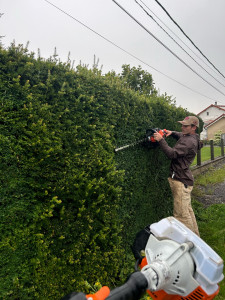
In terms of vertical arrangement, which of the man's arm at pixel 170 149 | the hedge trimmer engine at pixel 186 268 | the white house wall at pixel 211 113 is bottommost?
the hedge trimmer engine at pixel 186 268

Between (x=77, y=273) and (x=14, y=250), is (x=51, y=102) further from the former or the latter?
(x=77, y=273)

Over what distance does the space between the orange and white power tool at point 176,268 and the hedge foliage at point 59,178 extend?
4.52ft

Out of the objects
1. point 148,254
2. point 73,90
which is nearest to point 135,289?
point 148,254

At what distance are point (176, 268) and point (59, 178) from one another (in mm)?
1712

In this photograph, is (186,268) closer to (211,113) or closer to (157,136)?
(157,136)

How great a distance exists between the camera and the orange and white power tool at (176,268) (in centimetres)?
94

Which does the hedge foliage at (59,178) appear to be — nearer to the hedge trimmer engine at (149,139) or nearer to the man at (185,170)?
the hedge trimmer engine at (149,139)

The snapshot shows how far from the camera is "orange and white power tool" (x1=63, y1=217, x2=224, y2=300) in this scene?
94 cm

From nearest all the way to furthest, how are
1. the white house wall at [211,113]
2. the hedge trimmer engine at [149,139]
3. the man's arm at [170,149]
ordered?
1. the man's arm at [170,149]
2. the hedge trimmer engine at [149,139]
3. the white house wall at [211,113]

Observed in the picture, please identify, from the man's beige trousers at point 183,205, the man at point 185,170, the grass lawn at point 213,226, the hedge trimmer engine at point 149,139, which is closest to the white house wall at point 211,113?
the grass lawn at point 213,226

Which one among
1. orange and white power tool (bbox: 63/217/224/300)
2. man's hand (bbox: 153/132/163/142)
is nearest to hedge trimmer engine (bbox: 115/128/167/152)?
man's hand (bbox: 153/132/163/142)

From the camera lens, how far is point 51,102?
256 centimetres

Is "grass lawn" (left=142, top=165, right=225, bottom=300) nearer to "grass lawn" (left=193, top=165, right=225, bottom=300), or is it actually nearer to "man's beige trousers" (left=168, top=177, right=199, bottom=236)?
"grass lawn" (left=193, top=165, right=225, bottom=300)

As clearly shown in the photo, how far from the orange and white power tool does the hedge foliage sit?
1.38 m
